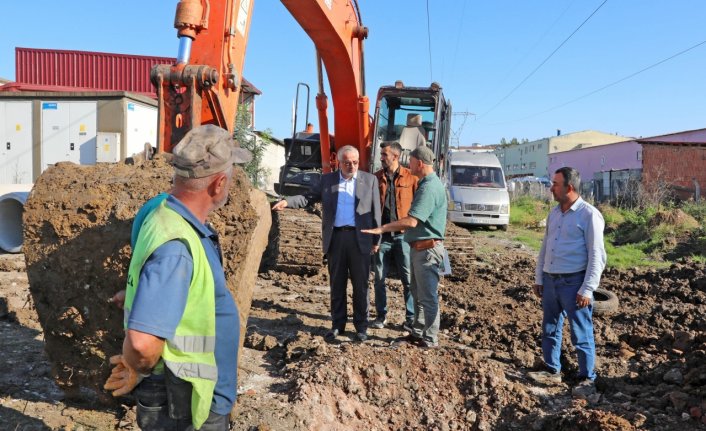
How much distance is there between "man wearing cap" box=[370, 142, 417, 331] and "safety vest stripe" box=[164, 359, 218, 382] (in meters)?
4.54

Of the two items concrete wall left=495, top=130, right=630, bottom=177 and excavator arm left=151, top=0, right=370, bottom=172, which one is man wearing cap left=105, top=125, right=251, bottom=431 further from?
concrete wall left=495, top=130, right=630, bottom=177

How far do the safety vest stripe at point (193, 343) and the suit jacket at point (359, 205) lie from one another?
3.83m

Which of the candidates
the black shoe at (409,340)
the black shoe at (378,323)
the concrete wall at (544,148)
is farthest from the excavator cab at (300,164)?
the concrete wall at (544,148)

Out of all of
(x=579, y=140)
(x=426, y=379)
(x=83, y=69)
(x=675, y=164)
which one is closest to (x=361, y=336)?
(x=426, y=379)

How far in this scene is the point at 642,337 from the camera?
612 cm

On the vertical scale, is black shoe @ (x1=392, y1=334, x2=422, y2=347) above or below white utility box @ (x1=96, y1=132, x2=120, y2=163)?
below

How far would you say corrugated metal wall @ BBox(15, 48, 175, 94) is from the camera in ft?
76.8

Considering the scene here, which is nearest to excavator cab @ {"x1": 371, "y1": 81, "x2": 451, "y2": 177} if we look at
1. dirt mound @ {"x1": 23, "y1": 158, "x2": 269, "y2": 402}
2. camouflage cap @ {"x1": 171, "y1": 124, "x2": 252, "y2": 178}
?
dirt mound @ {"x1": 23, "y1": 158, "x2": 269, "y2": 402}

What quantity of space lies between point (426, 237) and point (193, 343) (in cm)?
382

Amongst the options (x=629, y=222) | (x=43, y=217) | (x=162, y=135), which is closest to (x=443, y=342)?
(x=162, y=135)

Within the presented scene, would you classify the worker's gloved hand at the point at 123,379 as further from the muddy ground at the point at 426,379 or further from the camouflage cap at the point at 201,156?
the muddy ground at the point at 426,379

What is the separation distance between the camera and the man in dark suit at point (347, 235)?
229 inches

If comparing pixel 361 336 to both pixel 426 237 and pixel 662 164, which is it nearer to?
pixel 426 237

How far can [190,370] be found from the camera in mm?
1952
